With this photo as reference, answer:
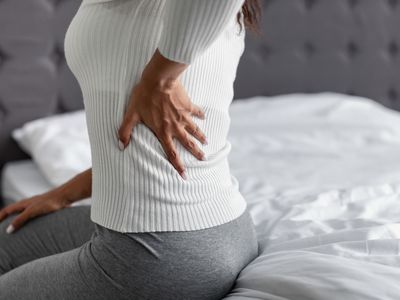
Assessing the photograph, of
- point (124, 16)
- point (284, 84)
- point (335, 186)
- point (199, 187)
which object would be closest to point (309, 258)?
point (199, 187)

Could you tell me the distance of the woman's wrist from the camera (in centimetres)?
86

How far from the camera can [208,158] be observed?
0.96 m

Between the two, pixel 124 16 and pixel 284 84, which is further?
pixel 284 84

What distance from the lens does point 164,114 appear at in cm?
91

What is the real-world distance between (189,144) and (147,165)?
0.07 m

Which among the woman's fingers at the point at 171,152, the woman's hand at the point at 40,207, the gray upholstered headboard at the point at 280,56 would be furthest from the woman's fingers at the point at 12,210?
the gray upholstered headboard at the point at 280,56

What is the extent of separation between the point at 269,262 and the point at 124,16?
43 centimetres

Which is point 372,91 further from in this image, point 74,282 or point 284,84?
point 74,282

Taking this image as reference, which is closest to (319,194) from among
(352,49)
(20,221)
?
(20,221)

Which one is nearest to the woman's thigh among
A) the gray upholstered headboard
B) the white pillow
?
the white pillow

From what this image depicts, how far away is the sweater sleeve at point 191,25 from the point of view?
2.62 feet

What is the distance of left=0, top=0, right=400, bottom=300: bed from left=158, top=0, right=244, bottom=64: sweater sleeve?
14.0 inches

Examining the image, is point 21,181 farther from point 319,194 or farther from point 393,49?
point 393,49

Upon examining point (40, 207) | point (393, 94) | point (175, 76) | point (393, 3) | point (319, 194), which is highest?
point (175, 76)
